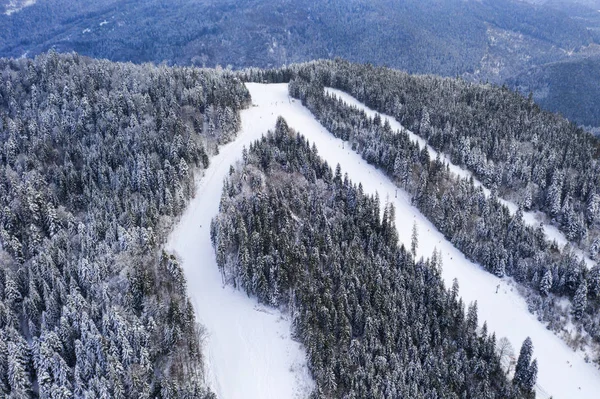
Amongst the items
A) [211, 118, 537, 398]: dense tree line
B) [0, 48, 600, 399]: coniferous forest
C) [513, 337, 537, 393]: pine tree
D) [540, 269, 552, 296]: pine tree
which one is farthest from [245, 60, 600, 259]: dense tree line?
[513, 337, 537, 393]: pine tree

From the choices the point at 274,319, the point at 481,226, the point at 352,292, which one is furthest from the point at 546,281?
the point at 274,319

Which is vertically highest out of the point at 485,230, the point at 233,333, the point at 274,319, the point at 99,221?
the point at 99,221

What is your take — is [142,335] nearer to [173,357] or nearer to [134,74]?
[173,357]

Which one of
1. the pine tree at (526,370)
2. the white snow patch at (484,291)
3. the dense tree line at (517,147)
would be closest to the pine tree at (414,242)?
the white snow patch at (484,291)

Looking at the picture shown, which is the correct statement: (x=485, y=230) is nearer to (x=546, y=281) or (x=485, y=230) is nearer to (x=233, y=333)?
(x=546, y=281)

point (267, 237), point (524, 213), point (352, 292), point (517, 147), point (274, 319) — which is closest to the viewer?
point (274, 319)

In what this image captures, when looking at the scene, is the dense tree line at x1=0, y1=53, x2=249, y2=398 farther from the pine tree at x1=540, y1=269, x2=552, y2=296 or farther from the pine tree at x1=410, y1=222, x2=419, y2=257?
the pine tree at x1=540, y1=269, x2=552, y2=296
